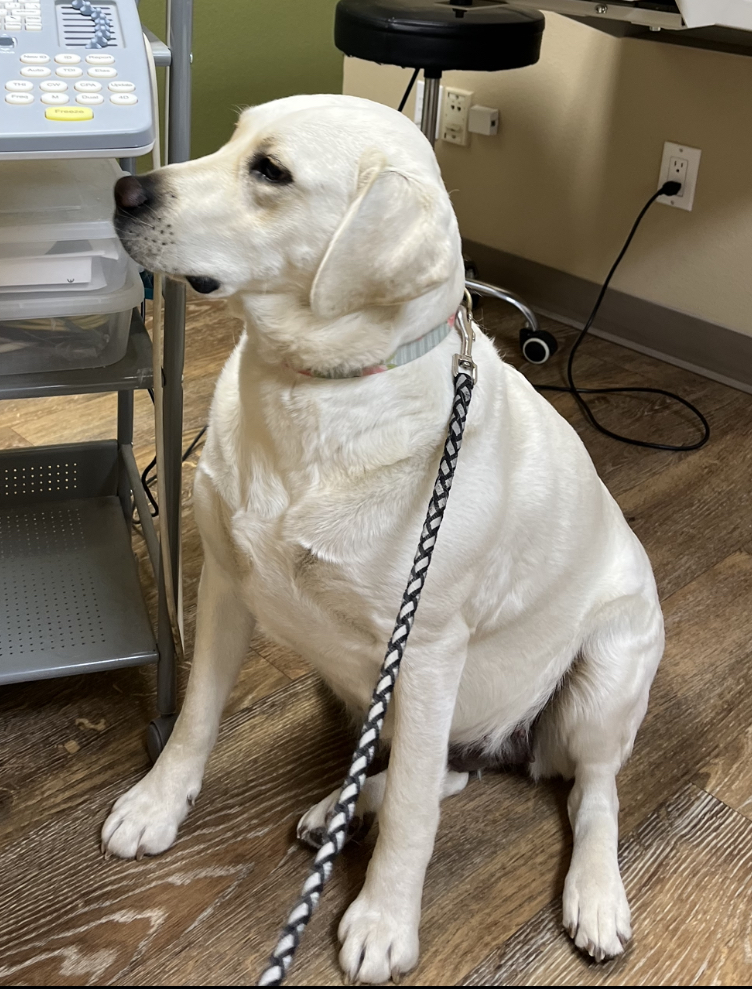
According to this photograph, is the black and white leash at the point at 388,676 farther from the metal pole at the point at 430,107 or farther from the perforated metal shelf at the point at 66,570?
the metal pole at the point at 430,107

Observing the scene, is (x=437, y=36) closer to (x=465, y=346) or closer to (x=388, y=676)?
(x=465, y=346)

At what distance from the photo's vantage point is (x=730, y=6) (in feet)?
5.45

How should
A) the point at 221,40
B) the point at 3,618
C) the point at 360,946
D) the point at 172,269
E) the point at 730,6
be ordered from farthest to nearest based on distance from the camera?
the point at 221,40
the point at 730,6
the point at 3,618
the point at 360,946
the point at 172,269

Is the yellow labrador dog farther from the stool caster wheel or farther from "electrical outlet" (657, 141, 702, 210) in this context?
"electrical outlet" (657, 141, 702, 210)

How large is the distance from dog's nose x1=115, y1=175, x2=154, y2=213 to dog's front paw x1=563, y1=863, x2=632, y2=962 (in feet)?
2.80

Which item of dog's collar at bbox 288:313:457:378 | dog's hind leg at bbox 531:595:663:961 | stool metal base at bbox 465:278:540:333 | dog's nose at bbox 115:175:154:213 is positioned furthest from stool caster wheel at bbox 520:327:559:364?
dog's nose at bbox 115:175:154:213

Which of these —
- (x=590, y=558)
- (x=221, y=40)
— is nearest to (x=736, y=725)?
(x=590, y=558)

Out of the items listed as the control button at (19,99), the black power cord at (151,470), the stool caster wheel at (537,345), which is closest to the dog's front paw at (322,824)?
the black power cord at (151,470)

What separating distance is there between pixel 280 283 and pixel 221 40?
2.18 meters

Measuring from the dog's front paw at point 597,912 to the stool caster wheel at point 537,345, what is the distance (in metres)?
1.50

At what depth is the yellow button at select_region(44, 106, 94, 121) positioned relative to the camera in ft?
2.61

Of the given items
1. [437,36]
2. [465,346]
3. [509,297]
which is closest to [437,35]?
[437,36]

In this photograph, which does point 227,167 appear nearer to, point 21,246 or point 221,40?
point 21,246

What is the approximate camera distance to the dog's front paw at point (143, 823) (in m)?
1.11
